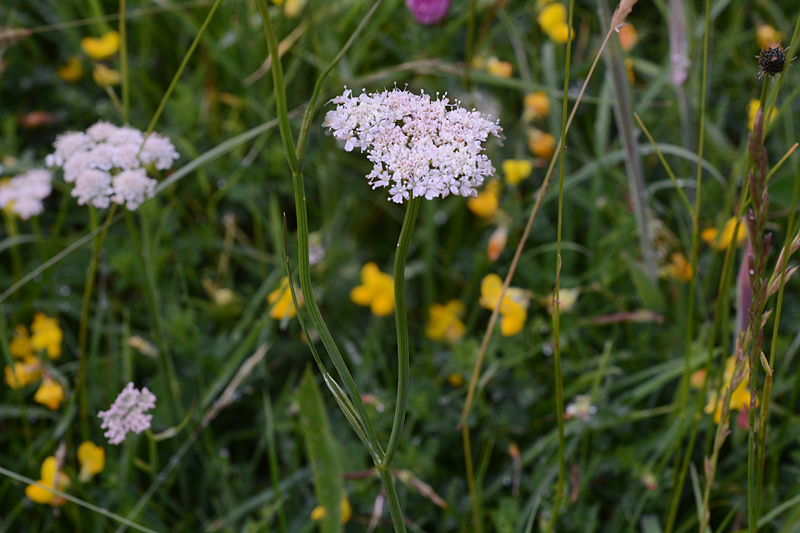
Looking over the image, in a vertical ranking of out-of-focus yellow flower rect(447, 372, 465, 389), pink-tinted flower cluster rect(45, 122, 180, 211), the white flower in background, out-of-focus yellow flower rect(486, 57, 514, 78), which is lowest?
out-of-focus yellow flower rect(447, 372, 465, 389)

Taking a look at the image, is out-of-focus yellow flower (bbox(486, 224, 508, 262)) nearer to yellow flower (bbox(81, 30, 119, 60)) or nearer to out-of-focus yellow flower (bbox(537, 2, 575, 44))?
out-of-focus yellow flower (bbox(537, 2, 575, 44))

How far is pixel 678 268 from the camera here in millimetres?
1380

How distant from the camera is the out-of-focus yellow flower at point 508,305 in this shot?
4.06 feet

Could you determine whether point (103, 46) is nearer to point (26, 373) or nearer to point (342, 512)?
point (26, 373)

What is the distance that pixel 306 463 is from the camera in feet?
4.27

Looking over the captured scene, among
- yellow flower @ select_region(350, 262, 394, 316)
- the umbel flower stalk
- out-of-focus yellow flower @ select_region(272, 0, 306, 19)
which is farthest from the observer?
out-of-focus yellow flower @ select_region(272, 0, 306, 19)

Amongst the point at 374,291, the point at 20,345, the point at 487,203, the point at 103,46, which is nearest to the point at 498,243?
the point at 487,203

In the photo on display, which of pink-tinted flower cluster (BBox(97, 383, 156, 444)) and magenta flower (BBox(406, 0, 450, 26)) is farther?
magenta flower (BBox(406, 0, 450, 26))

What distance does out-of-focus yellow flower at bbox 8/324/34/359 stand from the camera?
1367mm

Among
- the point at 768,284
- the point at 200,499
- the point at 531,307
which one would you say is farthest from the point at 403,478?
the point at 768,284

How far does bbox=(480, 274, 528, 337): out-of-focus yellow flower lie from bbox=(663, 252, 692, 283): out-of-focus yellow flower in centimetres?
34

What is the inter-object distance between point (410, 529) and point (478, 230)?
82 cm

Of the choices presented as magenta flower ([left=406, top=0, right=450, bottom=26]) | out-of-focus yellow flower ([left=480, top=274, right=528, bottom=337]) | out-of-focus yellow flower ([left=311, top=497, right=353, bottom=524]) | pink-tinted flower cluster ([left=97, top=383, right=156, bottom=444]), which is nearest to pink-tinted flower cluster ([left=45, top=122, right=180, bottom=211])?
pink-tinted flower cluster ([left=97, top=383, right=156, bottom=444])

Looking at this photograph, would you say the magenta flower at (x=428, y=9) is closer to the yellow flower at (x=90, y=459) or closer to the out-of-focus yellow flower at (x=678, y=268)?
the out-of-focus yellow flower at (x=678, y=268)
